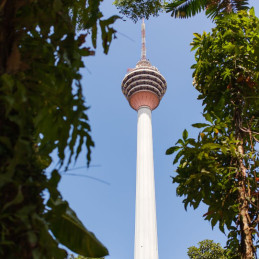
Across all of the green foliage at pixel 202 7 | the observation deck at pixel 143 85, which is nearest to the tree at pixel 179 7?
the green foliage at pixel 202 7

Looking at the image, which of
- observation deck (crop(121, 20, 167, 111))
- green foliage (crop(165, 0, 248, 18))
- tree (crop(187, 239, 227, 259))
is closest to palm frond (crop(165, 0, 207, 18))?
green foliage (crop(165, 0, 248, 18))

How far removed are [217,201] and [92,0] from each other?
517cm

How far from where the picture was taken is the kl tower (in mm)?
43500

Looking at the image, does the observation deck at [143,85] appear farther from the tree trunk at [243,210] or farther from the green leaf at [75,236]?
the green leaf at [75,236]

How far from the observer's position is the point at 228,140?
7301mm

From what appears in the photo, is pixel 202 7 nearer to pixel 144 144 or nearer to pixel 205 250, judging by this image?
pixel 205 250

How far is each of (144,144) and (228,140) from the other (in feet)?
149

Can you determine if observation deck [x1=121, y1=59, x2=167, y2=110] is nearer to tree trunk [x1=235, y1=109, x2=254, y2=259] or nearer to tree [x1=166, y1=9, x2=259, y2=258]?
tree [x1=166, y1=9, x2=259, y2=258]

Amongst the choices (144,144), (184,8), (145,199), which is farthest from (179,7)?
(144,144)

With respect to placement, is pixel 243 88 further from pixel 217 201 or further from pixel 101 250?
pixel 101 250

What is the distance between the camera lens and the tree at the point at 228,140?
6.99m

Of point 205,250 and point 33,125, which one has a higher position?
point 205,250

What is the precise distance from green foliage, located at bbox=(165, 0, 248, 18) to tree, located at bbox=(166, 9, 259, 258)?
160 centimetres

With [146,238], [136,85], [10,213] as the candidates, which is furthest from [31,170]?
[136,85]
